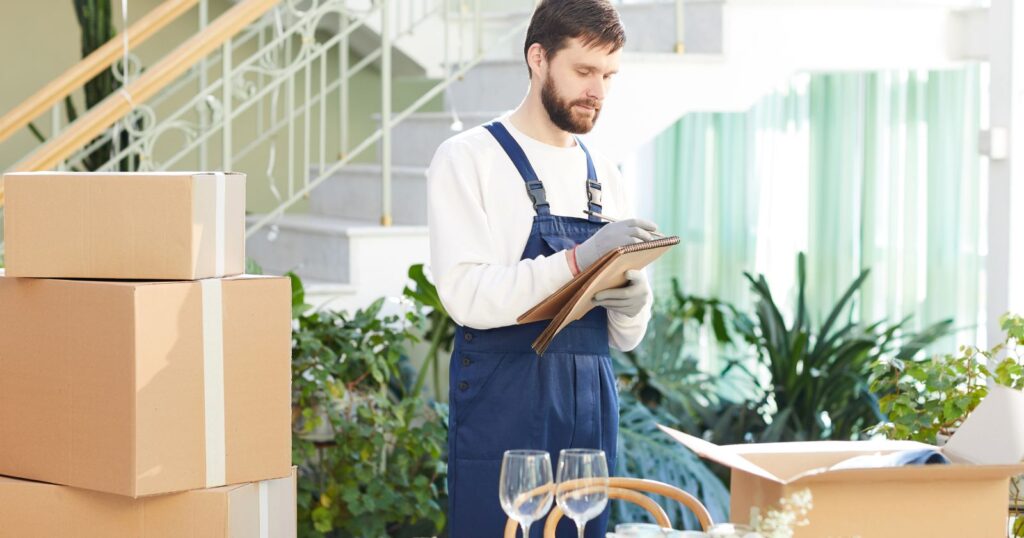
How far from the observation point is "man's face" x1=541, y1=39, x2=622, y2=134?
2.27m

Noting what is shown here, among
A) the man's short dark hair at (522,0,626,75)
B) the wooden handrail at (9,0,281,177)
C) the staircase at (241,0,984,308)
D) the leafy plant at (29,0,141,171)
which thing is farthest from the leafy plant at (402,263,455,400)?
the man's short dark hair at (522,0,626,75)

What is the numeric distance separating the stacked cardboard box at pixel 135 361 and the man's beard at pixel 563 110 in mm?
562

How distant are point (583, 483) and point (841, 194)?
4.45 meters

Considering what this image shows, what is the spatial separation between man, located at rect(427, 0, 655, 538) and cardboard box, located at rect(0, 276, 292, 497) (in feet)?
1.01

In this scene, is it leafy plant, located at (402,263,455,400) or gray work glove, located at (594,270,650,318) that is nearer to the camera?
gray work glove, located at (594,270,650,318)

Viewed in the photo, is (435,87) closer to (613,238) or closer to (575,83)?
(575,83)

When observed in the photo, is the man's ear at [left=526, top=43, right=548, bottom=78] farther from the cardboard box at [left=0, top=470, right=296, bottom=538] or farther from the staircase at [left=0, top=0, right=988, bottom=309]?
the staircase at [left=0, top=0, right=988, bottom=309]

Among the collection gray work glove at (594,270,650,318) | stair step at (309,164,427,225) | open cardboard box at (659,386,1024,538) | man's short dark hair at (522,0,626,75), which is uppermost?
man's short dark hair at (522,0,626,75)

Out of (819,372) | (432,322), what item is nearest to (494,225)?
(432,322)

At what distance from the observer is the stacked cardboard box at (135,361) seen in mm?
2057

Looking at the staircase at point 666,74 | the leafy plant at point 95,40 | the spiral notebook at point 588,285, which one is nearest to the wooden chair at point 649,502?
the spiral notebook at point 588,285

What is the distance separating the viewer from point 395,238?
12.7 feet

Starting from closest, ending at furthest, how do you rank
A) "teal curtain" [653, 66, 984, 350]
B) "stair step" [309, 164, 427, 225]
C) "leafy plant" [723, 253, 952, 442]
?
"stair step" [309, 164, 427, 225], "leafy plant" [723, 253, 952, 442], "teal curtain" [653, 66, 984, 350]

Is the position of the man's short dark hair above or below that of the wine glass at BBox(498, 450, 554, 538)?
above
